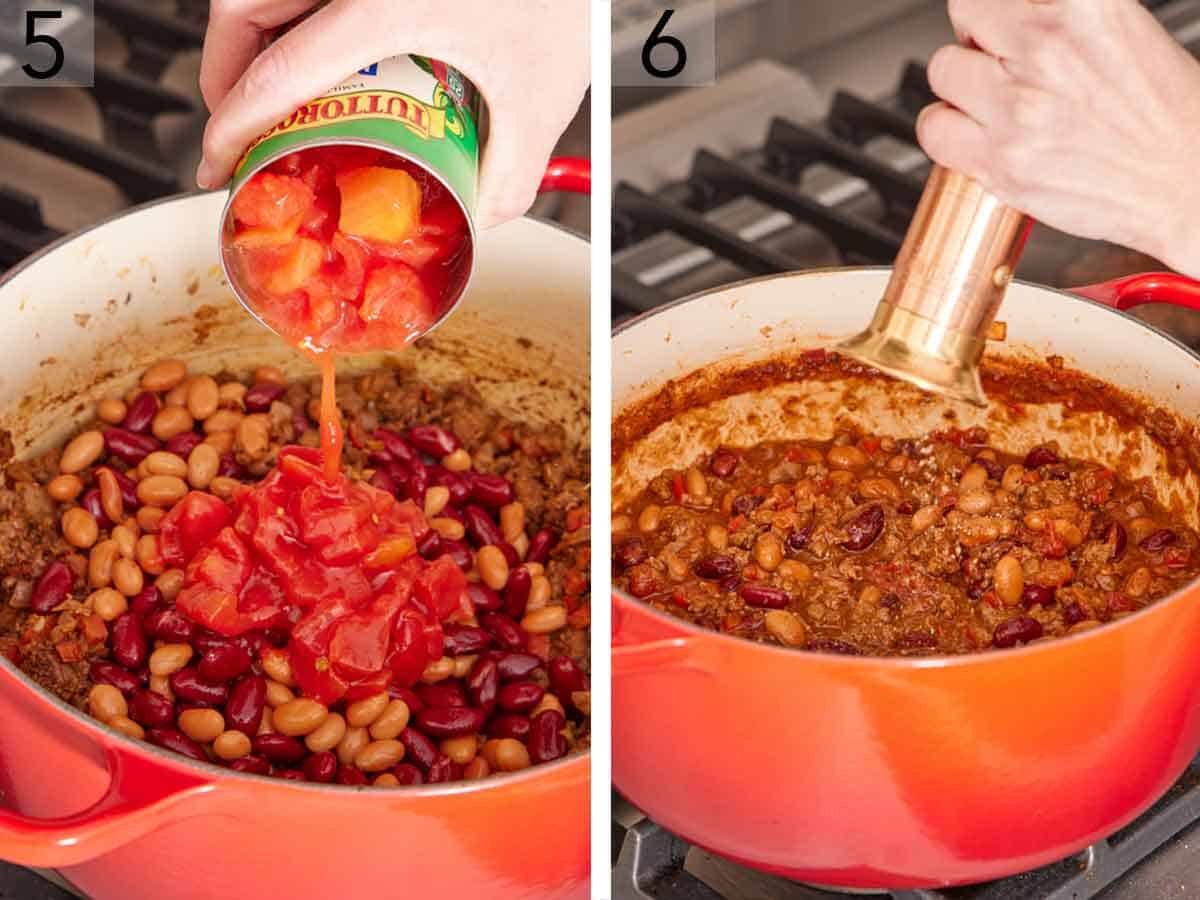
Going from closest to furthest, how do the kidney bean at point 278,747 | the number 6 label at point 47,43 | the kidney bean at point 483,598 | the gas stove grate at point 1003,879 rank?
the gas stove grate at point 1003,879 → the kidney bean at point 278,747 → the kidney bean at point 483,598 → the number 6 label at point 47,43

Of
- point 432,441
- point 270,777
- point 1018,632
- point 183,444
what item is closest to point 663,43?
point 432,441

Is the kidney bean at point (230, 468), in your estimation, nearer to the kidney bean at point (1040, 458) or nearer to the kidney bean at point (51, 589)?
the kidney bean at point (51, 589)

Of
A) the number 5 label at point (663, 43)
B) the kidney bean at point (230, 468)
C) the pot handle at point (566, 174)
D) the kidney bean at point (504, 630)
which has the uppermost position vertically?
the number 5 label at point (663, 43)

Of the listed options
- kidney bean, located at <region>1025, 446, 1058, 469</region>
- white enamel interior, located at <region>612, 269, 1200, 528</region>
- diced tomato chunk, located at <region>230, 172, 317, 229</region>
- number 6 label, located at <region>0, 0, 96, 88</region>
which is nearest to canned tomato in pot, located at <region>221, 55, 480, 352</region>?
diced tomato chunk, located at <region>230, 172, 317, 229</region>

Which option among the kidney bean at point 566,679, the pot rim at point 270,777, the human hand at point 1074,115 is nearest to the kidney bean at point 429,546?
the kidney bean at point 566,679

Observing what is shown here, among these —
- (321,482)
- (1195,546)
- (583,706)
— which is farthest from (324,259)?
(1195,546)

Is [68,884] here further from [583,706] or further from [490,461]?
[490,461]
